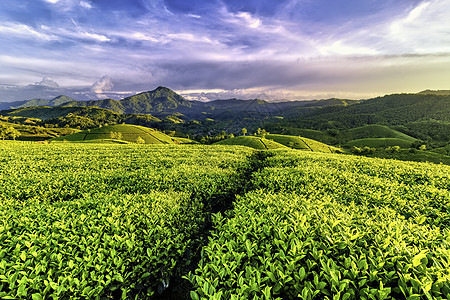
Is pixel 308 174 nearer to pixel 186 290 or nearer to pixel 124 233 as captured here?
pixel 186 290

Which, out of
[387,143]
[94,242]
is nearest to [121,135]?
[94,242]

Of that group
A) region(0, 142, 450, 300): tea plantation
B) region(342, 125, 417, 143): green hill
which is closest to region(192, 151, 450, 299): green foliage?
region(0, 142, 450, 300): tea plantation

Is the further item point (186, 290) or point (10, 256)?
point (186, 290)

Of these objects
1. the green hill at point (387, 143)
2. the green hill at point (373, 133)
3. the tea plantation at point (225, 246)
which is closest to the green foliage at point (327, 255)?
the tea plantation at point (225, 246)

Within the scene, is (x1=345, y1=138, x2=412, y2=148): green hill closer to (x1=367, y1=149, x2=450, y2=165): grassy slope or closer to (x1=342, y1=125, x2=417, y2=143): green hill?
(x1=342, y1=125, x2=417, y2=143): green hill

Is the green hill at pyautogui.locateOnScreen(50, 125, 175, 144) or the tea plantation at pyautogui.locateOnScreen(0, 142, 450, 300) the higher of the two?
the tea plantation at pyautogui.locateOnScreen(0, 142, 450, 300)

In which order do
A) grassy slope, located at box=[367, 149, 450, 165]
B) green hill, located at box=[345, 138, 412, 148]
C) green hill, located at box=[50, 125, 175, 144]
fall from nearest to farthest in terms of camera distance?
grassy slope, located at box=[367, 149, 450, 165] < green hill, located at box=[50, 125, 175, 144] < green hill, located at box=[345, 138, 412, 148]

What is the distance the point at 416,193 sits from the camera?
8.68 m

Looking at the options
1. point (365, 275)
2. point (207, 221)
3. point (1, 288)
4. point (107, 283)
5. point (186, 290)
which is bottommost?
point (186, 290)

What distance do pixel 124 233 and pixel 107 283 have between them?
1.61 meters

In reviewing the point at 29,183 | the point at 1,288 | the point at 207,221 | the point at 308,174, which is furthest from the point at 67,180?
the point at 308,174

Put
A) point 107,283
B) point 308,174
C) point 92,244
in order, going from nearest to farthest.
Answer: point 107,283 < point 92,244 < point 308,174

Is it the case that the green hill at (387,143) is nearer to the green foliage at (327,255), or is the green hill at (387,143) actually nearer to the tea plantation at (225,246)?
the tea plantation at (225,246)

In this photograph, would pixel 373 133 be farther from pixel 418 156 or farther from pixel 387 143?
pixel 418 156
